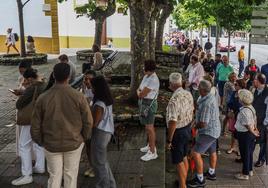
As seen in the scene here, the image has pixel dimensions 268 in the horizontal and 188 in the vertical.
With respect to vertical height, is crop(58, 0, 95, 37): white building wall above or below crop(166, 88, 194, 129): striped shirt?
above

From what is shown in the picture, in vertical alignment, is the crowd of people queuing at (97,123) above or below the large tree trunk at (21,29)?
below

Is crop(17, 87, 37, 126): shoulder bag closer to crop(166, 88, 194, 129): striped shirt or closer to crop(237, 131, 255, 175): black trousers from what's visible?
crop(166, 88, 194, 129): striped shirt

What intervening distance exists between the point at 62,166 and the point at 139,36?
591cm

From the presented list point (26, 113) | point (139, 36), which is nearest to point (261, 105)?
point (139, 36)

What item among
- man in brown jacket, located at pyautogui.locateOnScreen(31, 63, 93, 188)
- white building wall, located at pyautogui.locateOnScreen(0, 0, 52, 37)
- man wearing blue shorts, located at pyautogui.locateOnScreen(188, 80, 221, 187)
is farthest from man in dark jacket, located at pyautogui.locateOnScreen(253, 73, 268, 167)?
white building wall, located at pyautogui.locateOnScreen(0, 0, 52, 37)

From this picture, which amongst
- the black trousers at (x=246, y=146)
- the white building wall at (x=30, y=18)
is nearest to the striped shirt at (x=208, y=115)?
the black trousers at (x=246, y=146)

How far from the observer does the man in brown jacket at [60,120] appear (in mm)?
4676

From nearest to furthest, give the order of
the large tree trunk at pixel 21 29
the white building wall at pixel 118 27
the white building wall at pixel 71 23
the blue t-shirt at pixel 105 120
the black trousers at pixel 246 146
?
the blue t-shirt at pixel 105 120 < the black trousers at pixel 246 146 < the large tree trunk at pixel 21 29 < the white building wall at pixel 71 23 < the white building wall at pixel 118 27

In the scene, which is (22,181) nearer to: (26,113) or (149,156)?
(26,113)

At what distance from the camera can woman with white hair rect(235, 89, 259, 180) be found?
7.24 m

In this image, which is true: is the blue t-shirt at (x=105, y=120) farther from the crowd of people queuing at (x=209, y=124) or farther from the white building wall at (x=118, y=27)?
the white building wall at (x=118, y=27)

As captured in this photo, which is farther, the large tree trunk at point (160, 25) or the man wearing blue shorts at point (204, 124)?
the large tree trunk at point (160, 25)

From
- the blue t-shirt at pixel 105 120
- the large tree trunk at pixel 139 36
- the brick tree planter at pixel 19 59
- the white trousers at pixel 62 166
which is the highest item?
the large tree trunk at pixel 139 36

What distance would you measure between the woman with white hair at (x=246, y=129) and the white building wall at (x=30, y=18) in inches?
845
